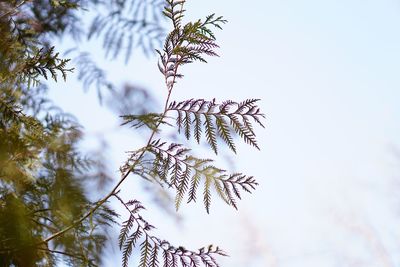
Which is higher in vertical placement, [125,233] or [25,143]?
[25,143]

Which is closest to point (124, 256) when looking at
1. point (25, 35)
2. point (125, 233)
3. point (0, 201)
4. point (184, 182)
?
point (125, 233)

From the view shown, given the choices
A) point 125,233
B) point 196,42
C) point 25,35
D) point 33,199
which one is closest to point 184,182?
point 125,233

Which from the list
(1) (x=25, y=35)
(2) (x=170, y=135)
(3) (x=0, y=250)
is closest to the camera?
(3) (x=0, y=250)

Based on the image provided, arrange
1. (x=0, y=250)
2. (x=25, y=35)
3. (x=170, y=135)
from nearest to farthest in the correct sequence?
(x=0, y=250) → (x=170, y=135) → (x=25, y=35)

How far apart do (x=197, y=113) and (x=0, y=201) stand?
0.50 meters

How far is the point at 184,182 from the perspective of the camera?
3.35ft

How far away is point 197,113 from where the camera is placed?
1.03 meters

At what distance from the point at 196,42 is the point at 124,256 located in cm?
51

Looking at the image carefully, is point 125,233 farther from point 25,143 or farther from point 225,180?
point 25,143

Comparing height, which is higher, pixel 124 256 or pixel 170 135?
pixel 170 135

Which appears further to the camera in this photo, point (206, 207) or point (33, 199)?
point (33, 199)

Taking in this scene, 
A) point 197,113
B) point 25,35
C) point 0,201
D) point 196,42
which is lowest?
point 0,201

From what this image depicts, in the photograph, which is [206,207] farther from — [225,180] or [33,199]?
[33,199]

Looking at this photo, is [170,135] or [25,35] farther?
[25,35]
